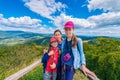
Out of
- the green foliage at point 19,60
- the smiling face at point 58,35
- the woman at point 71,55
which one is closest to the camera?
the woman at point 71,55

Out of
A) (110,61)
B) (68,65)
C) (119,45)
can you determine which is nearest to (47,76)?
(68,65)

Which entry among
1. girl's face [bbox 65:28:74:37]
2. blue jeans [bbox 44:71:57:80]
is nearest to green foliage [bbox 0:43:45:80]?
blue jeans [bbox 44:71:57:80]

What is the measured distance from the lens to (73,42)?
4137 mm

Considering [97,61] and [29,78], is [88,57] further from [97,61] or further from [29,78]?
[29,78]

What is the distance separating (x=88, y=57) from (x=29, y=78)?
64097 millimetres

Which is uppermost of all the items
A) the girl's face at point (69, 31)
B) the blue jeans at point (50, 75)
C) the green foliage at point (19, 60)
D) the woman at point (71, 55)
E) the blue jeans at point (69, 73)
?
the girl's face at point (69, 31)

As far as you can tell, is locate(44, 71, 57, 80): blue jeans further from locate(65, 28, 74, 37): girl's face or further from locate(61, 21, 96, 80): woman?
A: locate(65, 28, 74, 37): girl's face

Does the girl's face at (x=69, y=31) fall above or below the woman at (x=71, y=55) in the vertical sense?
above

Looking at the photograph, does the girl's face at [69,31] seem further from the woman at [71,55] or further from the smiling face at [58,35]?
the smiling face at [58,35]

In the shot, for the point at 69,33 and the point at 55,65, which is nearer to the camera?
the point at 69,33

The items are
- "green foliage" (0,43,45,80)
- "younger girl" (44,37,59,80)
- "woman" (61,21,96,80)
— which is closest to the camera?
"woman" (61,21,96,80)

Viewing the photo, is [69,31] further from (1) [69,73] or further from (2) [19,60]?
(2) [19,60]

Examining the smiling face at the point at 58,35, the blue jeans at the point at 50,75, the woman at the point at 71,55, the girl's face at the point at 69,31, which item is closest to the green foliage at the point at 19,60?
the blue jeans at the point at 50,75

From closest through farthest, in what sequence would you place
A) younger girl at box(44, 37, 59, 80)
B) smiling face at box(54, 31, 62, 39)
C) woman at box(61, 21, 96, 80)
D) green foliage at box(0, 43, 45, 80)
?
woman at box(61, 21, 96, 80), younger girl at box(44, 37, 59, 80), smiling face at box(54, 31, 62, 39), green foliage at box(0, 43, 45, 80)
